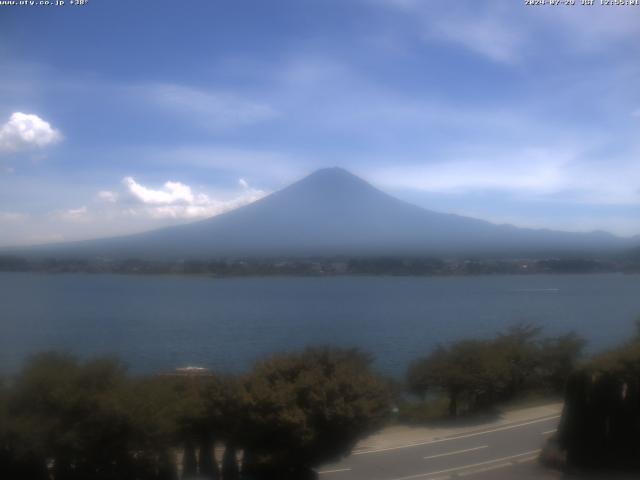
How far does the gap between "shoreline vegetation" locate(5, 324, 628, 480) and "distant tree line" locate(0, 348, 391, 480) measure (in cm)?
1

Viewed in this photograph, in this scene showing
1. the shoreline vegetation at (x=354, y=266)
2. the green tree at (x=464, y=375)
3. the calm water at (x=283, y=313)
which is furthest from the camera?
the shoreline vegetation at (x=354, y=266)

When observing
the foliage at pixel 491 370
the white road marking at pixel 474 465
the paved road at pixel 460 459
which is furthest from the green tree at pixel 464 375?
the white road marking at pixel 474 465

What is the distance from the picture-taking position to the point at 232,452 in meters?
7.12

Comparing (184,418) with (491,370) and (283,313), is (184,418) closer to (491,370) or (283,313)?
(491,370)

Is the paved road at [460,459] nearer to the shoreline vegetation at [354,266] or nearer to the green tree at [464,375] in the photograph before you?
the green tree at [464,375]

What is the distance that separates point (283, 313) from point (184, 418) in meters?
23.7

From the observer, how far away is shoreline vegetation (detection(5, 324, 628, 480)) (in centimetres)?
589

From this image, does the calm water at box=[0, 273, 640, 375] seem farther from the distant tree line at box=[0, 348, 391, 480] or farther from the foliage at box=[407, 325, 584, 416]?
the distant tree line at box=[0, 348, 391, 480]

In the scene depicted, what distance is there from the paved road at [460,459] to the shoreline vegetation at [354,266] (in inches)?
923

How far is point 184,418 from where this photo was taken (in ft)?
22.5

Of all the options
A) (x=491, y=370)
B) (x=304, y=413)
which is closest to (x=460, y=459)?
(x=304, y=413)

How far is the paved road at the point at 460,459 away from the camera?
7242mm

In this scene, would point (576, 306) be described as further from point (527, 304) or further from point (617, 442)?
point (617, 442)

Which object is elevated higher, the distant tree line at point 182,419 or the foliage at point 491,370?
the distant tree line at point 182,419
